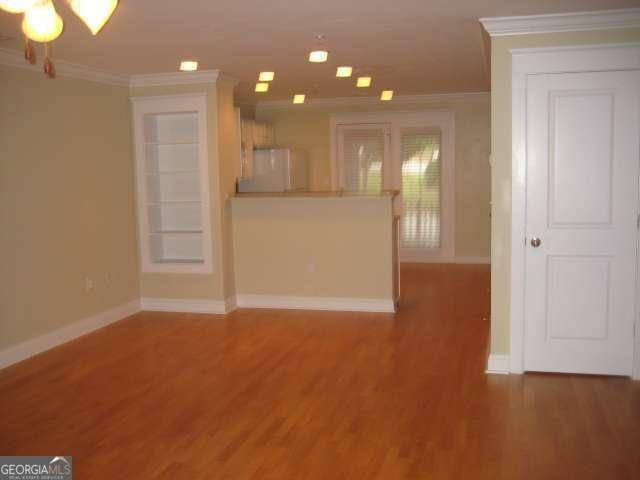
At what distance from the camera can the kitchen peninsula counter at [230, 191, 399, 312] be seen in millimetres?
6484

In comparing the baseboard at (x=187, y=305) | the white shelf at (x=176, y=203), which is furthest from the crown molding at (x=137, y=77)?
the baseboard at (x=187, y=305)

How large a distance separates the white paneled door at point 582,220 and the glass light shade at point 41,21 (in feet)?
10.7

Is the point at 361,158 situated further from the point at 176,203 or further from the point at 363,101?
the point at 176,203

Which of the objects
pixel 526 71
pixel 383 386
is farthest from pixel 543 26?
pixel 383 386

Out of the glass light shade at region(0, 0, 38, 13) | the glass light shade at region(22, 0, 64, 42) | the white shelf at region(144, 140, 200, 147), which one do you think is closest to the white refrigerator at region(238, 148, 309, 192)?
the white shelf at region(144, 140, 200, 147)

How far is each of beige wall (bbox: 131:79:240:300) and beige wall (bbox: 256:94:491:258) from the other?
2969 millimetres

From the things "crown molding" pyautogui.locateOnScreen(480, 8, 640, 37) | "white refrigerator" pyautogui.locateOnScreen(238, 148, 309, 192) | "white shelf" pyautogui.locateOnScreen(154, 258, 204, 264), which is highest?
"crown molding" pyautogui.locateOnScreen(480, 8, 640, 37)

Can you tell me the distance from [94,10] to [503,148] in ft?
10.5

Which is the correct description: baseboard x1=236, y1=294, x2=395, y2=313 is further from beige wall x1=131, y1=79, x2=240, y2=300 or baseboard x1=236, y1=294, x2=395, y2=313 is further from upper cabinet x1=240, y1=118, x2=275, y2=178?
upper cabinet x1=240, y1=118, x2=275, y2=178

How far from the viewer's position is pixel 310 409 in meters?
3.97

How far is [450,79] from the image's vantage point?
7344 millimetres

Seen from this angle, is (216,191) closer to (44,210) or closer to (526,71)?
(44,210)

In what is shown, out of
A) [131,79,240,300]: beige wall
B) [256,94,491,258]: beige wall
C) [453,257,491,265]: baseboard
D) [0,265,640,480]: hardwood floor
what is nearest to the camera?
[0,265,640,480]: hardwood floor

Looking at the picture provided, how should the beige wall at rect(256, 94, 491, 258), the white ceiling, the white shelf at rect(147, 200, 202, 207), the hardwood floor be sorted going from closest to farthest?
the hardwood floor → the white ceiling → the white shelf at rect(147, 200, 202, 207) → the beige wall at rect(256, 94, 491, 258)
